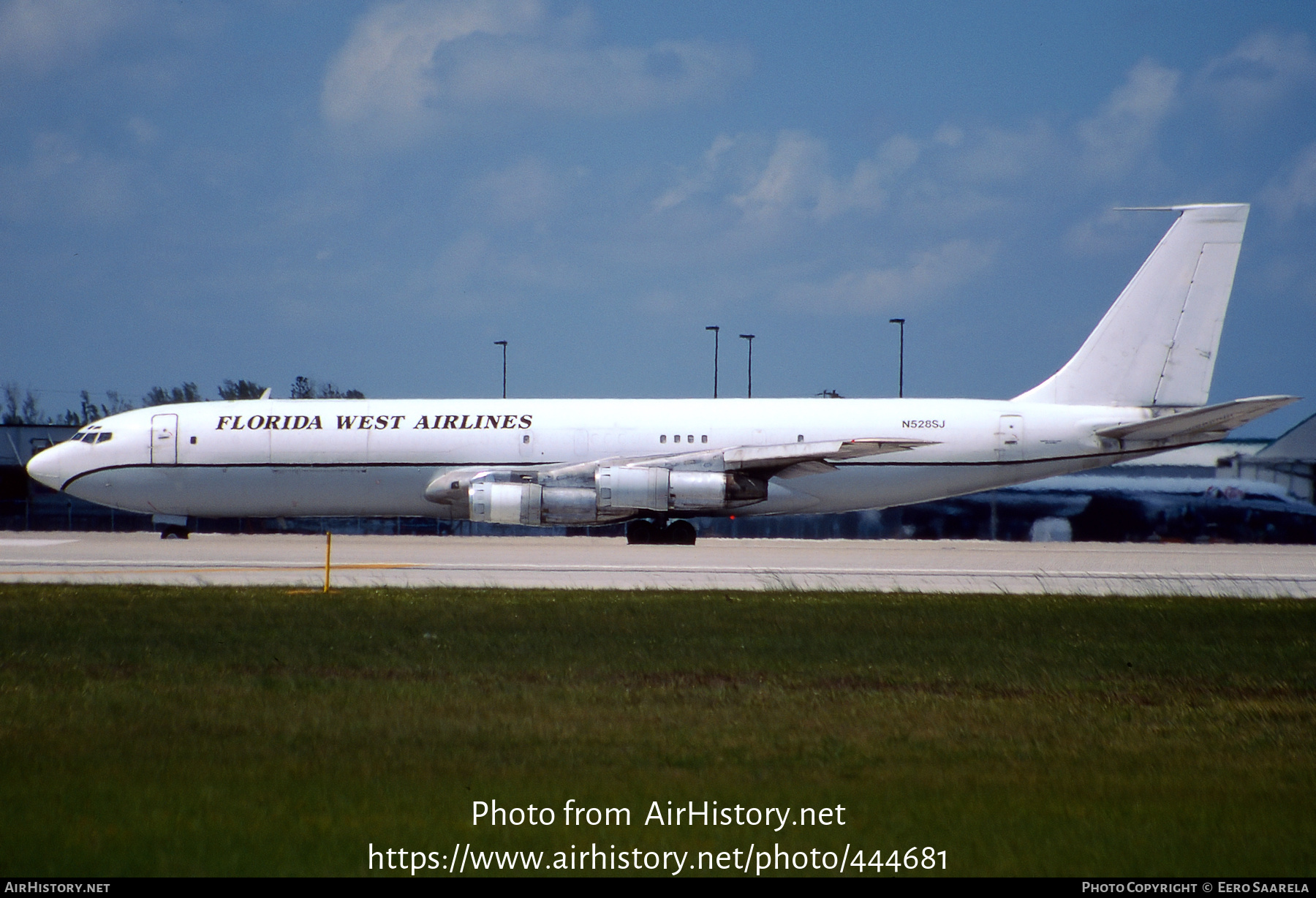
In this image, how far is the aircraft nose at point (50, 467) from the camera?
32.3 meters

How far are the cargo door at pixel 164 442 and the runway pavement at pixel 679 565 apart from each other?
2294 millimetres

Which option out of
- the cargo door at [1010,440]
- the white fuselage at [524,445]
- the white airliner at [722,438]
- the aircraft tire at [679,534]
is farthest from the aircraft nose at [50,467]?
the cargo door at [1010,440]

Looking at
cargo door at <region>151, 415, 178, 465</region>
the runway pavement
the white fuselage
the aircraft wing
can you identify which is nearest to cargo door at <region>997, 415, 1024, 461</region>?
the white fuselage

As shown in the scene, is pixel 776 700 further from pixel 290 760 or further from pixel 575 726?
pixel 290 760

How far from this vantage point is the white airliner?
30.7m

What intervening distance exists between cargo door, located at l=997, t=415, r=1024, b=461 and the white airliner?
0.04m

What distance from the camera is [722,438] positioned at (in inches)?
1217

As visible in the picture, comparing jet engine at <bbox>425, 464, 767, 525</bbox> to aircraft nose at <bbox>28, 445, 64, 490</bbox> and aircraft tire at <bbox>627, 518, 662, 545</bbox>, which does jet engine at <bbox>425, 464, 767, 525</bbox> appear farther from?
aircraft nose at <bbox>28, 445, 64, 490</bbox>

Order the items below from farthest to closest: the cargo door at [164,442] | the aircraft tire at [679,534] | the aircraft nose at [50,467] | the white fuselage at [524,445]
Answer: the aircraft nose at [50,467] → the cargo door at [164,442] → the aircraft tire at [679,534] → the white fuselage at [524,445]

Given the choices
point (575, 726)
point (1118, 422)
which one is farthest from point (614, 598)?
point (1118, 422)

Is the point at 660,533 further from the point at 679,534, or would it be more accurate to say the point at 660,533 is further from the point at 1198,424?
the point at 1198,424

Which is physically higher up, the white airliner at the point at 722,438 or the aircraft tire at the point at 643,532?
the white airliner at the point at 722,438

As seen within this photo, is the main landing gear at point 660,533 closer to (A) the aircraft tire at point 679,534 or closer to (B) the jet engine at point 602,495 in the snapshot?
(A) the aircraft tire at point 679,534

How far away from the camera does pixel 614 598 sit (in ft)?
58.9
